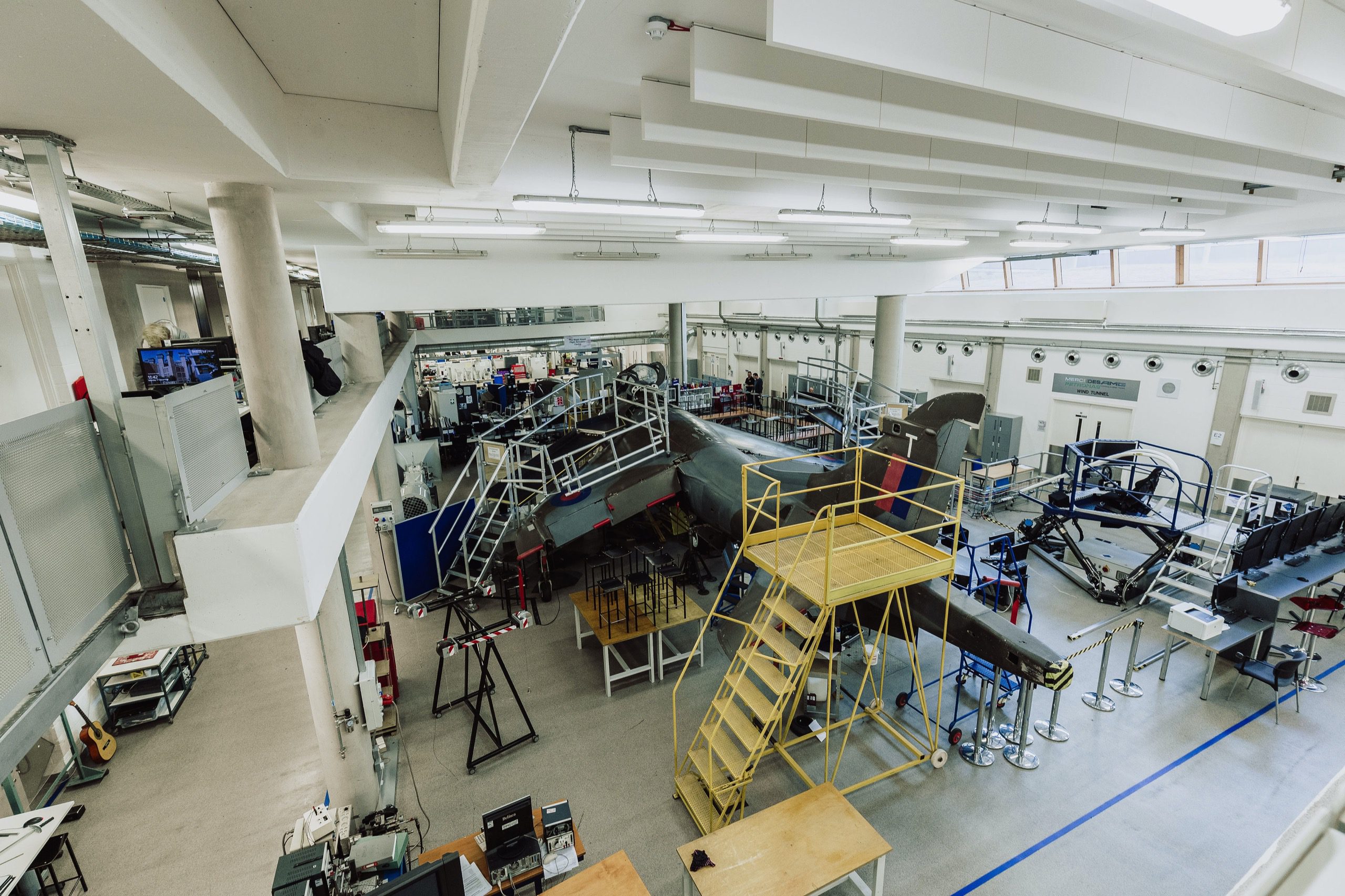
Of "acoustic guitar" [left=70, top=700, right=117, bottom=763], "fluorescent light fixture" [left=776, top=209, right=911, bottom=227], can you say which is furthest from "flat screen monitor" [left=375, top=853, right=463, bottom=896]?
"fluorescent light fixture" [left=776, top=209, right=911, bottom=227]

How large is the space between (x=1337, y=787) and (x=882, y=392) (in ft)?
50.9

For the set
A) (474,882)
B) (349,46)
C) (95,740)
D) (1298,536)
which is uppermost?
(349,46)

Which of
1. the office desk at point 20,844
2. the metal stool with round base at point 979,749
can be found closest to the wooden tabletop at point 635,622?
the metal stool with round base at point 979,749

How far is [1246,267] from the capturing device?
12766mm

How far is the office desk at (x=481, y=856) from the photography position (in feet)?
15.2

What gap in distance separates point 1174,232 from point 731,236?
866 cm

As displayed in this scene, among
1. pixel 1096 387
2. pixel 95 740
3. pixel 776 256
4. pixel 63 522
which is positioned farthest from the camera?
pixel 1096 387

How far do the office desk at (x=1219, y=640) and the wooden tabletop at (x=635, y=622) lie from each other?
6232 millimetres

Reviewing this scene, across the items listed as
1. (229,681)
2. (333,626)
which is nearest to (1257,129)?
(333,626)

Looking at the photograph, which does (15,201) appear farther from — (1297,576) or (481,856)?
(1297,576)

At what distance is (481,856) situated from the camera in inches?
193

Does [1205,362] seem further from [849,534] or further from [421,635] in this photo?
[421,635]

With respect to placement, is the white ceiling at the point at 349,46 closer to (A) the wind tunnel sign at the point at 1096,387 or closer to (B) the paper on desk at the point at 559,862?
(B) the paper on desk at the point at 559,862

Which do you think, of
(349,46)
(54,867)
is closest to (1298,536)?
(349,46)
